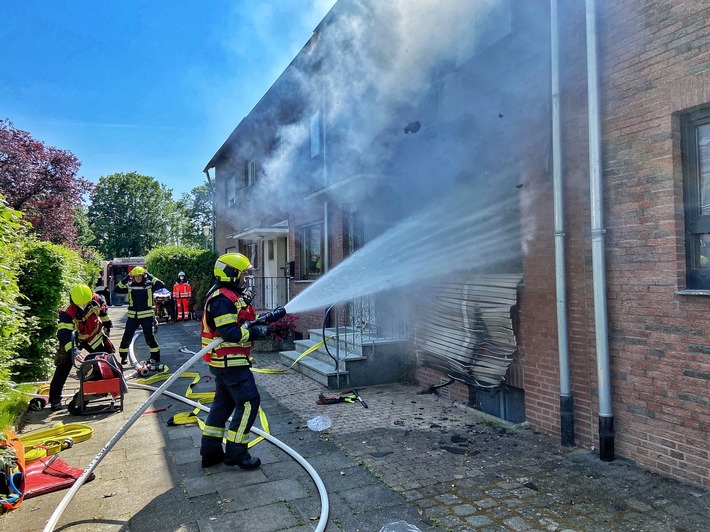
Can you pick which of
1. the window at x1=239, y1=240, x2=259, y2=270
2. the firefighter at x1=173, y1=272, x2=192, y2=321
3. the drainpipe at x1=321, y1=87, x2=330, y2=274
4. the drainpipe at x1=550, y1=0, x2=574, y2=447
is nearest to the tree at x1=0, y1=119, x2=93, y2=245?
the firefighter at x1=173, y1=272, x2=192, y2=321

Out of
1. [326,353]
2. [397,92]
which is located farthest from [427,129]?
[326,353]

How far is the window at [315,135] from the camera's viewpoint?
10445 millimetres

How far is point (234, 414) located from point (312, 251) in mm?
6979

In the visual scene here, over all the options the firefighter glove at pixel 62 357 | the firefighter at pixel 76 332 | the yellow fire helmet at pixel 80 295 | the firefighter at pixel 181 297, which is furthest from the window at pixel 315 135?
the firefighter at pixel 181 297

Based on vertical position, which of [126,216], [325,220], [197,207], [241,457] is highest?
[197,207]

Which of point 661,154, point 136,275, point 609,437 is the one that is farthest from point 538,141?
point 136,275

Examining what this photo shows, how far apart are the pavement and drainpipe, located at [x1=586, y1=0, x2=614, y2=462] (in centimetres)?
31

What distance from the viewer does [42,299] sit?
6816mm

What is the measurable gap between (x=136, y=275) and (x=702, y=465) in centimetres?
800

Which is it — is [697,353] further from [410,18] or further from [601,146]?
[410,18]

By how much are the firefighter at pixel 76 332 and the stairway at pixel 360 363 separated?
3.02 metres

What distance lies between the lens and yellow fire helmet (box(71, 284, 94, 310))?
18.8 ft

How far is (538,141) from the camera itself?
4625mm

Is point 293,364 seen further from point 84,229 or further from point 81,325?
point 84,229
